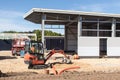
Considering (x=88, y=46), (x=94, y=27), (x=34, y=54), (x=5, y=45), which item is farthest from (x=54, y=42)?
(x=34, y=54)

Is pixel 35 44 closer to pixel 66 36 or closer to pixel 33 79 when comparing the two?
pixel 33 79

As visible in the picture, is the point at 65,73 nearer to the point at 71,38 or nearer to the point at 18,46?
the point at 18,46

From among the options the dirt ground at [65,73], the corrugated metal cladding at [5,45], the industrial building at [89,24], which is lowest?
the dirt ground at [65,73]

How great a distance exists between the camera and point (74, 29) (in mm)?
49938

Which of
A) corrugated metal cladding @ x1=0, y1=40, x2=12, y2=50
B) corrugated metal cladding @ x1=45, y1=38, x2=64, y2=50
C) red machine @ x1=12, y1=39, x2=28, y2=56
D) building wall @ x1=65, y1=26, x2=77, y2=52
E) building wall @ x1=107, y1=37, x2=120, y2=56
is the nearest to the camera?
building wall @ x1=107, y1=37, x2=120, y2=56

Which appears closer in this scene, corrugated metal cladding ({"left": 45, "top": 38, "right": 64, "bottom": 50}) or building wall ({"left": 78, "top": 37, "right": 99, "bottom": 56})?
building wall ({"left": 78, "top": 37, "right": 99, "bottom": 56})

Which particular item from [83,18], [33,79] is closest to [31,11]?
[83,18]

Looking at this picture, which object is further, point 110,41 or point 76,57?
point 110,41

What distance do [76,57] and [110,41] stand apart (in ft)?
16.5

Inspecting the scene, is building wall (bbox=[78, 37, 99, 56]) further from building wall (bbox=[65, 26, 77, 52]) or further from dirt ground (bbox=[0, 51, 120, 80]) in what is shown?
building wall (bbox=[65, 26, 77, 52])

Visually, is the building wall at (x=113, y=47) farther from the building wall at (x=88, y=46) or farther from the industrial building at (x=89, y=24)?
the building wall at (x=88, y=46)

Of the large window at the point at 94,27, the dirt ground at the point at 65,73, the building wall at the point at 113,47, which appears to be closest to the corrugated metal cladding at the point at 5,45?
the large window at the point at 94,27

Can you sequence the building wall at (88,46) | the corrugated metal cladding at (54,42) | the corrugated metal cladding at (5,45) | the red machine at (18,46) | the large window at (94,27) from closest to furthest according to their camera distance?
the building wall at (88,46) < the large window at (94,27) < the red machine at (18,46) < the corrugated metal cladding at (5,45) < the corrugated metal cladding at (54,42)

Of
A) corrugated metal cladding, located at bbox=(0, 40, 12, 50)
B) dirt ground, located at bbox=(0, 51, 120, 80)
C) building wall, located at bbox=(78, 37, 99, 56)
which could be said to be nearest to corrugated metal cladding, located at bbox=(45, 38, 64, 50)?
corrugated metal cladding, located at bbox=(0, 40, 12, 50)
